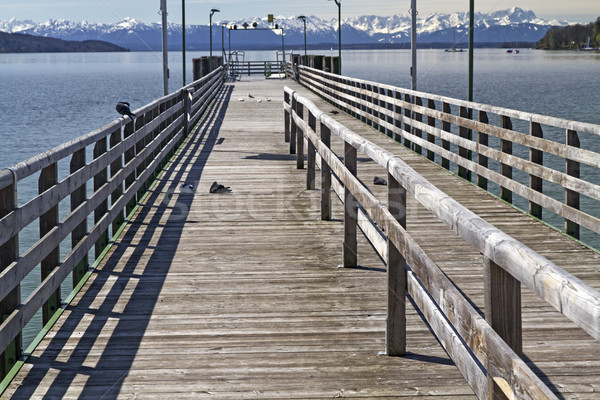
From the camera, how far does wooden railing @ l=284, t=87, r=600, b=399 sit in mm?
2361

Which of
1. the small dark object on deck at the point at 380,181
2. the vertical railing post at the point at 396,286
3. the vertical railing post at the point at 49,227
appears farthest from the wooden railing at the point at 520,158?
the vertical railing post at the point at 49,227

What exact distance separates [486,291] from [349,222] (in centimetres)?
407

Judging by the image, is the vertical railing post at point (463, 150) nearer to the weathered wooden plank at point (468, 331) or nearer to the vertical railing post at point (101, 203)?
the vertical railing post at point (101, 203)

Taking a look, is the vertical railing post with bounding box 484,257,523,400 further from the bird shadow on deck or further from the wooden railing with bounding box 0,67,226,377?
the wooden railing with bounding box 0,67,226,377

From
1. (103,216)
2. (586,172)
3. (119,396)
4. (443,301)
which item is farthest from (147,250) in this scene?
(586,172)

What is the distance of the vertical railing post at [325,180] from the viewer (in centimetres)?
844

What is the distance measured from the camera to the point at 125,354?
513cm

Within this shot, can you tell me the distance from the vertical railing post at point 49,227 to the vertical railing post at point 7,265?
0.79 meters

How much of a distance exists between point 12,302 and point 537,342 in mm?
3111

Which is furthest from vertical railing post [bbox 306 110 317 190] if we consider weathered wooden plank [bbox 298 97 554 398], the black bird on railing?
weathered wooden plank [bbox 298 97 554 398]

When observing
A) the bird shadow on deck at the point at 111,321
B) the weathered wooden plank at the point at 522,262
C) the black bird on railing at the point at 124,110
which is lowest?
the bird shadow on deck at the point at 111,321

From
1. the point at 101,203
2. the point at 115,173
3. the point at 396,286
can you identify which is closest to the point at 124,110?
the point at 115,173

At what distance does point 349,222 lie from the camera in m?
7.07

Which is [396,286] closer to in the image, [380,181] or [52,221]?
[52,221]
